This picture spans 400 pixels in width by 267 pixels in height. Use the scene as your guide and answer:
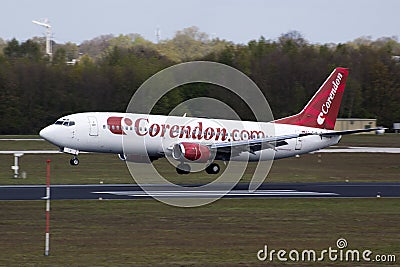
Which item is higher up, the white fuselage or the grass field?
the white fuselage

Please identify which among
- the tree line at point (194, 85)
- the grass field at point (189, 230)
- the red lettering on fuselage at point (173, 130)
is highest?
the tree line at point (194, 85)

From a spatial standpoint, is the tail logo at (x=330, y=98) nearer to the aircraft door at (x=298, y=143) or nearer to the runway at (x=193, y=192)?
the aircraft door at (x=298, y=143)

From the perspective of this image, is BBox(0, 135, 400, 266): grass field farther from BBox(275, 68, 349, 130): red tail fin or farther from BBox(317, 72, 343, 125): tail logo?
BBox(317, 72, 343, 125): tail logo

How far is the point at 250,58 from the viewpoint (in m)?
94.2

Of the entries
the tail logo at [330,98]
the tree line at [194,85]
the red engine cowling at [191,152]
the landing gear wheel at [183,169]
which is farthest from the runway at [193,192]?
the tree line at [194,85]

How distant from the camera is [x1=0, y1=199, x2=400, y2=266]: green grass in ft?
52.1

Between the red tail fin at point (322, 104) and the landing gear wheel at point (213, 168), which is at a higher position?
the red tail fin at point (322, 104)

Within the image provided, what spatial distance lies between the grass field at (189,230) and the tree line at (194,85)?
4279 cm

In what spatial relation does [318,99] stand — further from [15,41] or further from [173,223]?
[15,41]

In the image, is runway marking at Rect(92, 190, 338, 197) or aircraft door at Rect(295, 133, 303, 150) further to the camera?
aircraft door at Rect(295, 133, 303, 150)

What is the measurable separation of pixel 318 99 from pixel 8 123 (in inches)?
1751

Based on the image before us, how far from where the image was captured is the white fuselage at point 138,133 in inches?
1427

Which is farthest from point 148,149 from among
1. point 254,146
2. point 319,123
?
point 319,123

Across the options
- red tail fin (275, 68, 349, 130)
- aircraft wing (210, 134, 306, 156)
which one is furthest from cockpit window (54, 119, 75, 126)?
red tail fin (275, 68, 349, 130)
